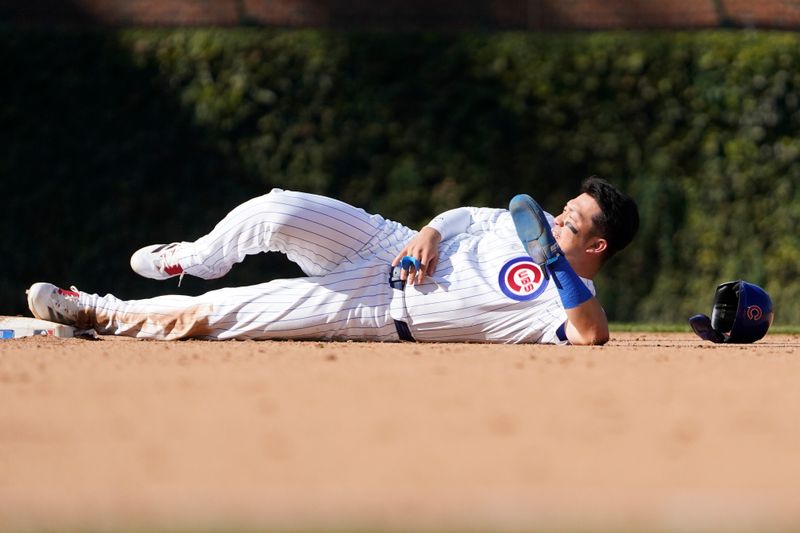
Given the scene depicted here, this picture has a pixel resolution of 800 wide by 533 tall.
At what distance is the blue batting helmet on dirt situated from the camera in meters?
6.65

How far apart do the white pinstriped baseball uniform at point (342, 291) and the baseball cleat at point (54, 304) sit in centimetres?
9

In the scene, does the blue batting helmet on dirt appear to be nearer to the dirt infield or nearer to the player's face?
the player's face

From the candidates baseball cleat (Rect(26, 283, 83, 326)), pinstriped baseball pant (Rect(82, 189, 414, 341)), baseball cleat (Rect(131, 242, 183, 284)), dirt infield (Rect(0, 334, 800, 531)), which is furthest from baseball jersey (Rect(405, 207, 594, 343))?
baseball cleat (Rect(26, 283, 83, 326))

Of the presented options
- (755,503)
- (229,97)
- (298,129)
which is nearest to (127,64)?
(229,97)

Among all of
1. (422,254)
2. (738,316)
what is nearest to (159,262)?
(422,254)

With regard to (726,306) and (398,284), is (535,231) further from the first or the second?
(726,306)

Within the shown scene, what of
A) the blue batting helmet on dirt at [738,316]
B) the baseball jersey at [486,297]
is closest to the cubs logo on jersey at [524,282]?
the baseball jersey at [486,297]

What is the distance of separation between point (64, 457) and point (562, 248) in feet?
11.3

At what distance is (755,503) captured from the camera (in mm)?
2740

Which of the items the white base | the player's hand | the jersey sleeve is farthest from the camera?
the white base

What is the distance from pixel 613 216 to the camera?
6.10 meters

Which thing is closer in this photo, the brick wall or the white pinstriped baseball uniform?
the white pinstriped baseball uniform

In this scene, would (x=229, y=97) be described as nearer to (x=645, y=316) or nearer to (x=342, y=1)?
(x=342, y=1)

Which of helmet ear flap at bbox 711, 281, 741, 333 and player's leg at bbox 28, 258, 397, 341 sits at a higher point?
helmet ear flap at bbox 711, 281, 741, 333
